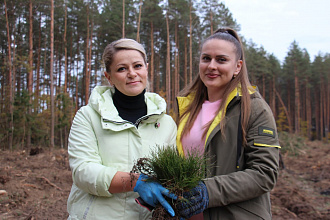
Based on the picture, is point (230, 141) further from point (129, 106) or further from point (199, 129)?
point (129, 106)

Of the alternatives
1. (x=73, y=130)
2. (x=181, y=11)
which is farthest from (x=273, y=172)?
(x=181, y=11)

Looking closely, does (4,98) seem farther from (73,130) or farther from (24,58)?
(73,130)

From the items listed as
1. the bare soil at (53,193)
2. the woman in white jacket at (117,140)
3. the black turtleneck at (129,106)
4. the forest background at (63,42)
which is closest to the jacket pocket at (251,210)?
the woman in white jacket at (117,140)

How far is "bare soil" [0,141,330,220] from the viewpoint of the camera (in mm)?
5172

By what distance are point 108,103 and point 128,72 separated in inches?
11.3

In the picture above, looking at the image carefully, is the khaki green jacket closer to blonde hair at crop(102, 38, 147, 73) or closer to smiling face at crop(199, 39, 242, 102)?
smiling face at crop(199, 39, 242, 102)

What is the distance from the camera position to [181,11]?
22.0m

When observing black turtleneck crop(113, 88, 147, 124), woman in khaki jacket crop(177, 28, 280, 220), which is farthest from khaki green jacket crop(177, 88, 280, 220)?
black turtleneck crop(113, 88, 147, 124)

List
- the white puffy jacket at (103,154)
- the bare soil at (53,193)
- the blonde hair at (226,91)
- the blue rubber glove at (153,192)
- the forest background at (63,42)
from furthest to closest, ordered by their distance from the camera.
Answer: the forest background at (63,42) < the bare soil at (53,193) < the blonde hair at (226,91) < the white puffy jacket at (103,154) < the blue rubber glove at (153,192)

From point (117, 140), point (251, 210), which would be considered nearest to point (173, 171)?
point (117, 140)

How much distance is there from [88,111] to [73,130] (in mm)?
174

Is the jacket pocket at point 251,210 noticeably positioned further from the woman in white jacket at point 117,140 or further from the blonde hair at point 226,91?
the woman in white jacket at point 117,140

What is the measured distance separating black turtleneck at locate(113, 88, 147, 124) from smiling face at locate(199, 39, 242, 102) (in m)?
0.59

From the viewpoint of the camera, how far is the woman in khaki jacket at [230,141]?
Answer: 5.23ft
